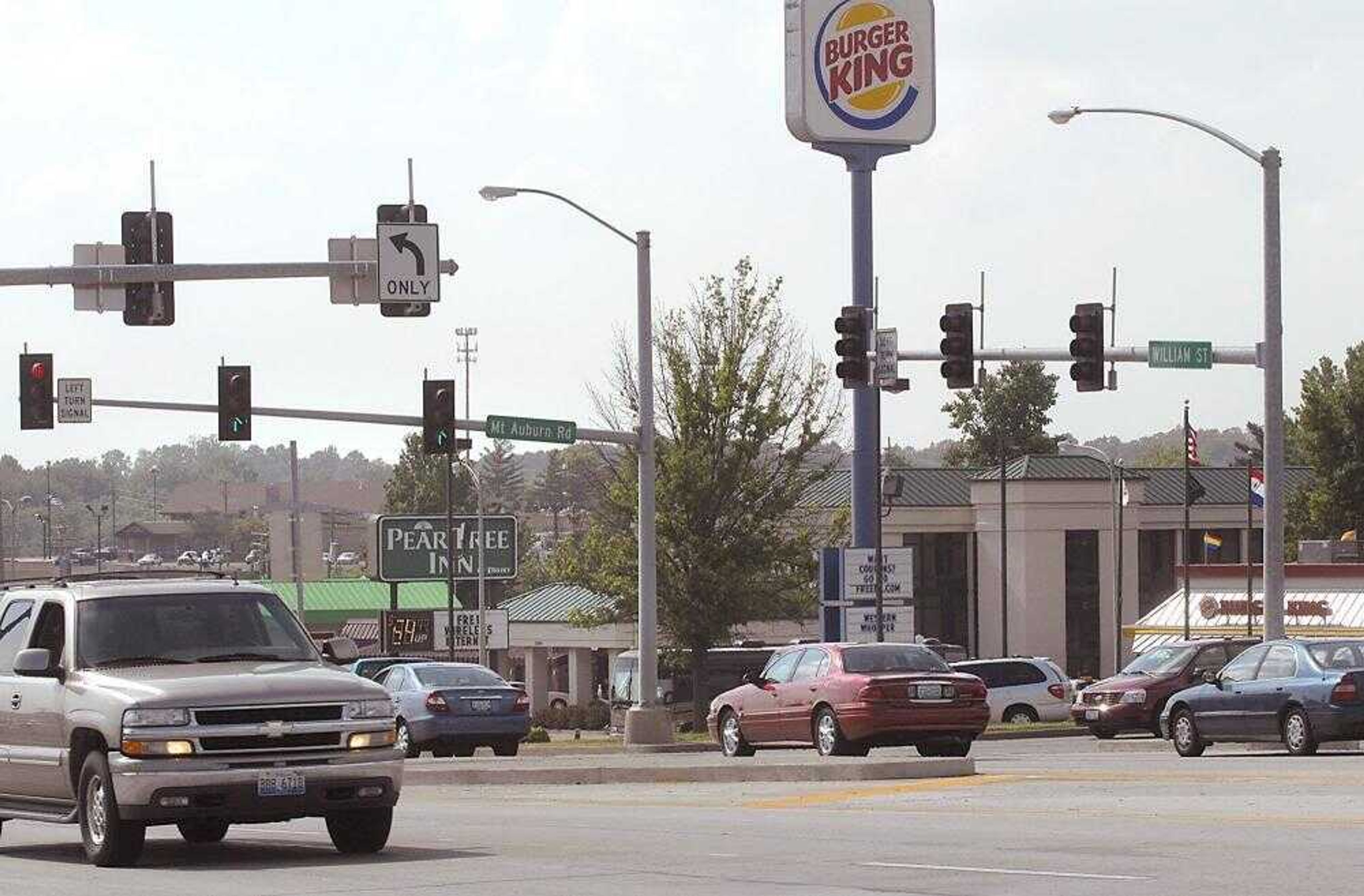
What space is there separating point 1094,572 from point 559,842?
70.4 metres

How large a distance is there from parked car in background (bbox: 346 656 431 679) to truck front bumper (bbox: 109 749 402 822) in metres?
23.5

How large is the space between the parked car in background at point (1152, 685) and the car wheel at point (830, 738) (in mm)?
9324

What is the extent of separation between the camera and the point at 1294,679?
96.5 feet

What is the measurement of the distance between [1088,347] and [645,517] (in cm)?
968

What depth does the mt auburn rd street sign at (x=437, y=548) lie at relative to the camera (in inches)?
2717

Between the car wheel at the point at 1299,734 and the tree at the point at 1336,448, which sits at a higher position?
the tree at the point at 1336,448

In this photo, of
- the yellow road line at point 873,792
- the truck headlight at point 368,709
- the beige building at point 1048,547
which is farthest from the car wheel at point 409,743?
the beige building at point 1048,547

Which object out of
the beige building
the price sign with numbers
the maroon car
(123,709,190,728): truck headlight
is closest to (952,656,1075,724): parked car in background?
the maroon car

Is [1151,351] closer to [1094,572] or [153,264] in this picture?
[153,264]

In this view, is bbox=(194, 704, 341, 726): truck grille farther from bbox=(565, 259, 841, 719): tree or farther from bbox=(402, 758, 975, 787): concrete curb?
bbox=(565, 259, 841, 719): tree

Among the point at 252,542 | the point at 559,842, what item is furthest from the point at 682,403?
the point at 252,542

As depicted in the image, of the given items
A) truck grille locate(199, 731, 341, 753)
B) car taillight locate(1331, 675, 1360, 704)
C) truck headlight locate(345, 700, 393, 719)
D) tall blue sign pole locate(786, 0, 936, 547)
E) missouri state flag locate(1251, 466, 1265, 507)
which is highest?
tall blue sign pole locate(786, 0, 936, 547)

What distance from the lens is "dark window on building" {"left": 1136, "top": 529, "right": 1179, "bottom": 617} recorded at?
8850 cm

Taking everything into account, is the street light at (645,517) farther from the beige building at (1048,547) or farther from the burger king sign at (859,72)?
the beige building at (1048,547)
